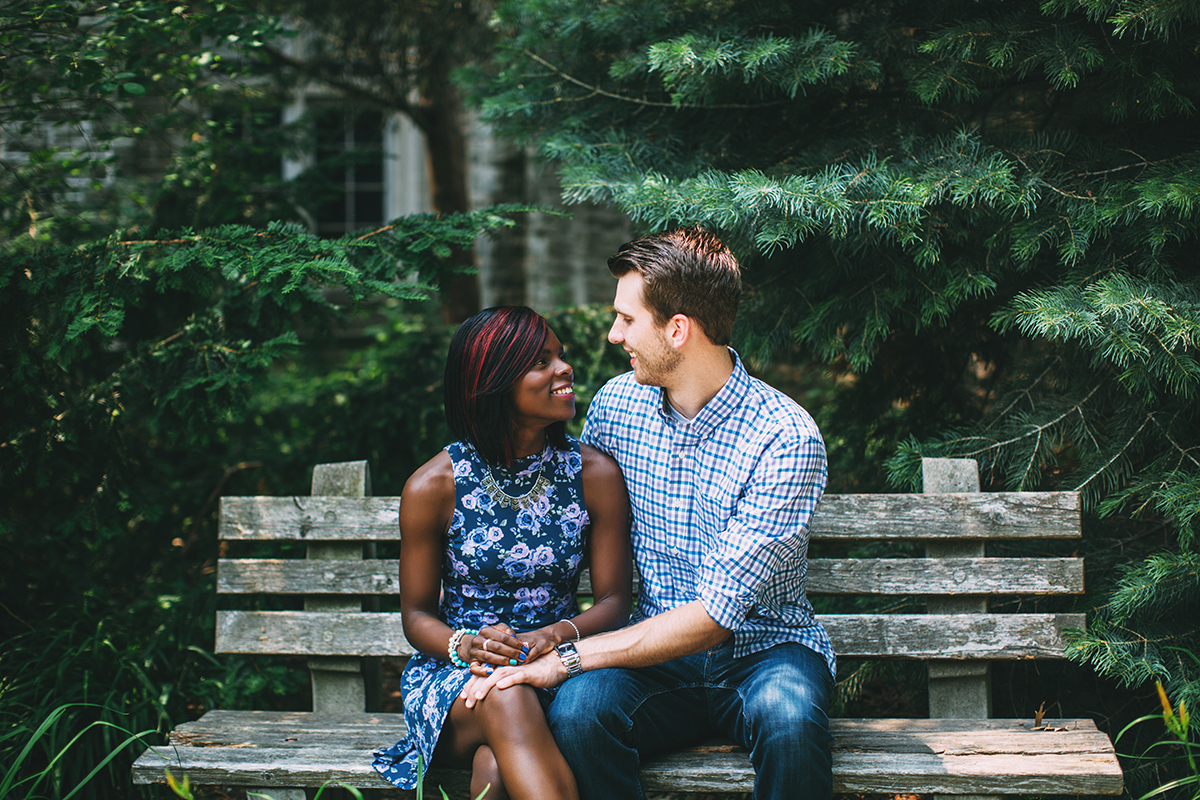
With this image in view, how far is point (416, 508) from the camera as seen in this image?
223cm

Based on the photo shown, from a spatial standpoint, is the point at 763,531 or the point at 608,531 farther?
the point at 608,531

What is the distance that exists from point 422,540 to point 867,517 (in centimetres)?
125

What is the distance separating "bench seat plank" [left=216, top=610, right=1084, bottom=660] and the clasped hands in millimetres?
532

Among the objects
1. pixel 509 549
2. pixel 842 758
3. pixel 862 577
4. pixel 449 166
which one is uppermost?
pixel 449 166

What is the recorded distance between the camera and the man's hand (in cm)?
204

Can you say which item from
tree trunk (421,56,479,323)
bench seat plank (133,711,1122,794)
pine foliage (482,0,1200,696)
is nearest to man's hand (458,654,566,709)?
bench seat plank (133,711,1122,794)

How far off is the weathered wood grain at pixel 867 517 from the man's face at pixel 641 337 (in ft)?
2.26

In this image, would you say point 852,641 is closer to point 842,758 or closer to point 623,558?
point 842,758

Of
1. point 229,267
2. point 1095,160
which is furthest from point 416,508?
point 1095,160

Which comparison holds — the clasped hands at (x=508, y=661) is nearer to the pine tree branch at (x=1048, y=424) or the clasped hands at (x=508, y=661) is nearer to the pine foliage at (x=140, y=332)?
the pine foliage at (x=140, y=332)

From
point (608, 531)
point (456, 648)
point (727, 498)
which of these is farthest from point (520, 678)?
point (727, 498)

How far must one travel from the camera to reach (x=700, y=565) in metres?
2.25

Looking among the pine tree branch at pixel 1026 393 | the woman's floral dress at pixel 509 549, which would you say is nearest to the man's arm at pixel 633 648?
the woman's floral dress at pixel 509 549

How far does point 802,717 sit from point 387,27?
4.27 meters
